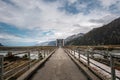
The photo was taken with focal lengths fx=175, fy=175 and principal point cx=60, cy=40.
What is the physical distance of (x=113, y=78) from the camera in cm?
650

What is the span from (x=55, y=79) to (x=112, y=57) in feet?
12.1

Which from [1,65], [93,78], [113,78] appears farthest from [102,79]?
[1,65]

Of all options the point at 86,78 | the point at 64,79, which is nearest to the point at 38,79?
the point at 64,79

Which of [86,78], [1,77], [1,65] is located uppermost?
[1,65]

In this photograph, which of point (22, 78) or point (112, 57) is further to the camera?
point (22, 78)

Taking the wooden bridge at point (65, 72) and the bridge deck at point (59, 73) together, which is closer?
the wooden bridge at point (65, 72)

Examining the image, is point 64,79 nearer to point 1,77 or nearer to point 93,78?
point 93,78

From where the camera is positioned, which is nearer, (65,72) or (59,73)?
(59,73)

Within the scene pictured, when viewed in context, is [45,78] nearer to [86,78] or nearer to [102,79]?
[86,78]

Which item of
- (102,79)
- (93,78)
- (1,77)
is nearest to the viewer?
(1,77)

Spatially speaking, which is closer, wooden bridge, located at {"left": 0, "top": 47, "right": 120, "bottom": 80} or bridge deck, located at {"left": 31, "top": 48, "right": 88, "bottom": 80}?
wooden bridge, located at {"left": 0, "top": 47, "right": 120, "bottom": 80}

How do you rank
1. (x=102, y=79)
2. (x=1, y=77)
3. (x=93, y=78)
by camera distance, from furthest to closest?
(x=93, y=78) < (x=102, y=79) < (x=1, y=77)

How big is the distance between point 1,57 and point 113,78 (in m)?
4.23

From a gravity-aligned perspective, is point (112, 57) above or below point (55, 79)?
above
